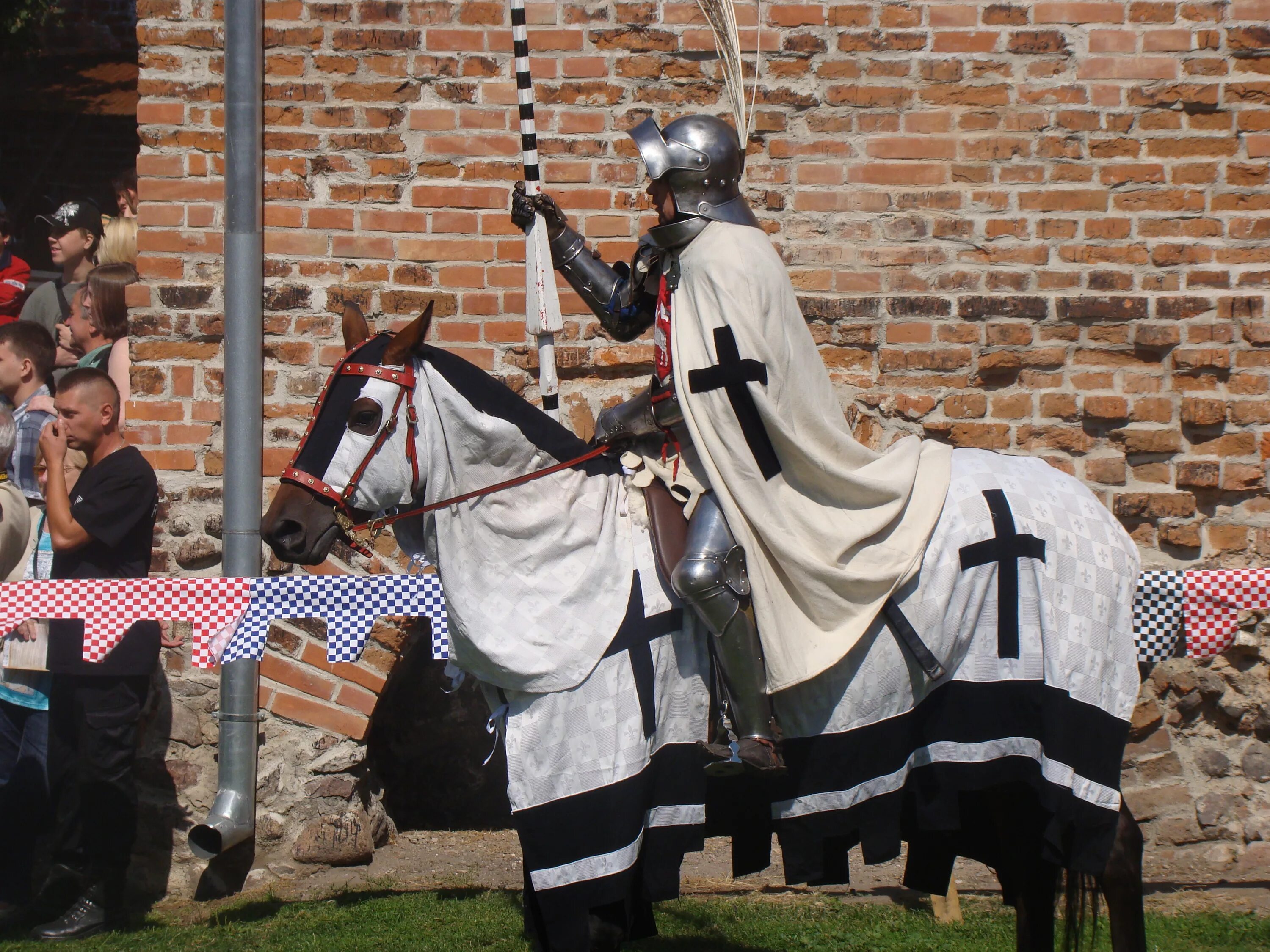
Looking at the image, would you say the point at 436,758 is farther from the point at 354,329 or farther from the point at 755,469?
the point at 755,469

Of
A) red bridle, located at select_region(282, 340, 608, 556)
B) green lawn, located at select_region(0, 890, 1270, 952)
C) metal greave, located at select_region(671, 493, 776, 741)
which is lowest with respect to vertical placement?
green lawn, located at select_region(0, 890, 1270, 952)

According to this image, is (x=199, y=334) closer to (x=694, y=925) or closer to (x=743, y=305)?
(x=743, y=305)

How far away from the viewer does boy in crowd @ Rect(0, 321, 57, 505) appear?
4879mm

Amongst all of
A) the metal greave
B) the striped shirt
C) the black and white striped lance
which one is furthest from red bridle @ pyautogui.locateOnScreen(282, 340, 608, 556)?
the striped shirt

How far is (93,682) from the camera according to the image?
14.2 feet

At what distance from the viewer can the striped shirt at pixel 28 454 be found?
4871 millimetres

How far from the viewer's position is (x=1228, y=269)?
4496 millimetres

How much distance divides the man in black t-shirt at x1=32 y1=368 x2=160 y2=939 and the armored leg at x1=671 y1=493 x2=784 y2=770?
2384 mm

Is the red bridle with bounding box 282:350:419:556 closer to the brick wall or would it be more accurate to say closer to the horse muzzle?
the horse muzzle

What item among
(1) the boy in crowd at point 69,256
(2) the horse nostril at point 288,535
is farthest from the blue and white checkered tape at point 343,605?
(1) the boy in crowd at point 69,256

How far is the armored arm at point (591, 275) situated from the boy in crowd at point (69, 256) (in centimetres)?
330

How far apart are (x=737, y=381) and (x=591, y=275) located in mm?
700

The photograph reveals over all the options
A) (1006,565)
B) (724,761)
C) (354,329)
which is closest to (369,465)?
(354,329)

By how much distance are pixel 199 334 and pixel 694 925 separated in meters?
2.72
